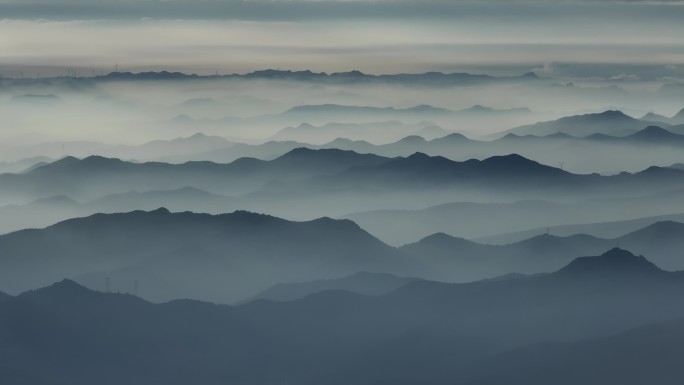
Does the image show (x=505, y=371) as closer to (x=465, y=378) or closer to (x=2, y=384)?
(x=465, y=378)

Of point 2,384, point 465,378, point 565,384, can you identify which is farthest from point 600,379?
point 2,384

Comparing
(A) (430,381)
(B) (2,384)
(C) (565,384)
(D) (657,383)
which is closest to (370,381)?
(A) (430,381)

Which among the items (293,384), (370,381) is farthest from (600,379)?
(293,384)

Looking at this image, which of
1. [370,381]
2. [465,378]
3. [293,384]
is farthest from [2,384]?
[465,378]

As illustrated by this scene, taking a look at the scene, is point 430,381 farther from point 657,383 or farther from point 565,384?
point 657,383

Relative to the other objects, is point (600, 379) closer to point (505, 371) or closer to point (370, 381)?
point (505, 371)

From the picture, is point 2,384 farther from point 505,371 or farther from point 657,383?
point 657,383
